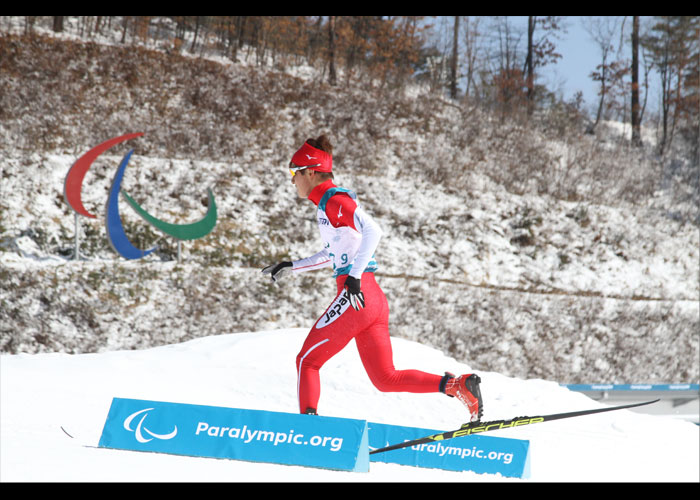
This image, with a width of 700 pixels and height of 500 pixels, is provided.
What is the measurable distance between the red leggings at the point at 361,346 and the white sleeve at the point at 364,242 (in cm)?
19

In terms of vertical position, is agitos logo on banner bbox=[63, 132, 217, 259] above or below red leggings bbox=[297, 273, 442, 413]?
above

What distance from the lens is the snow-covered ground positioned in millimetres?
→ 3422

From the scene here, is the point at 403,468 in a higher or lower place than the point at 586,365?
higher

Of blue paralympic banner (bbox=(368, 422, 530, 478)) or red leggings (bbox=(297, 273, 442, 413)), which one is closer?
red leggings (bbox=(297, 273, 442, 413))

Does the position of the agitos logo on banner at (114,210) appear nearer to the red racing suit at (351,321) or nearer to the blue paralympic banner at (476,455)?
the red racing suit at (351,321)

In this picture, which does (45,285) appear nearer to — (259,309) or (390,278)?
(259,309)

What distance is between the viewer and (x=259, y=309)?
556 inches

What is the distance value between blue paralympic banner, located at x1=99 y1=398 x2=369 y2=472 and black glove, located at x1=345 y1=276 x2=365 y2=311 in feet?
2.33

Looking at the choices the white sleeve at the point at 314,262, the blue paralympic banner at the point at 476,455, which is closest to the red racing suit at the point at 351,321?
the white sleeve at the point at 314,262

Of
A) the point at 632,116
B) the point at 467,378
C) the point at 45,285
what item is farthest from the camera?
the point at 632,116

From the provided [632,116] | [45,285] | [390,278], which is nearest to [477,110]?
[632,116]

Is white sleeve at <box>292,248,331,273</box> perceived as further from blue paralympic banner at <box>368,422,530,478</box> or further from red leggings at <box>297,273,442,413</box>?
blue paralympic banner at <box>368,422,530,478</box>

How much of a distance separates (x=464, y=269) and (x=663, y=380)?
610cm

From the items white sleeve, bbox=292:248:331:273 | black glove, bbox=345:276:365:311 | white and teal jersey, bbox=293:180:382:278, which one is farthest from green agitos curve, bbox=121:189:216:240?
black glove, bbox=345:276:365:311
